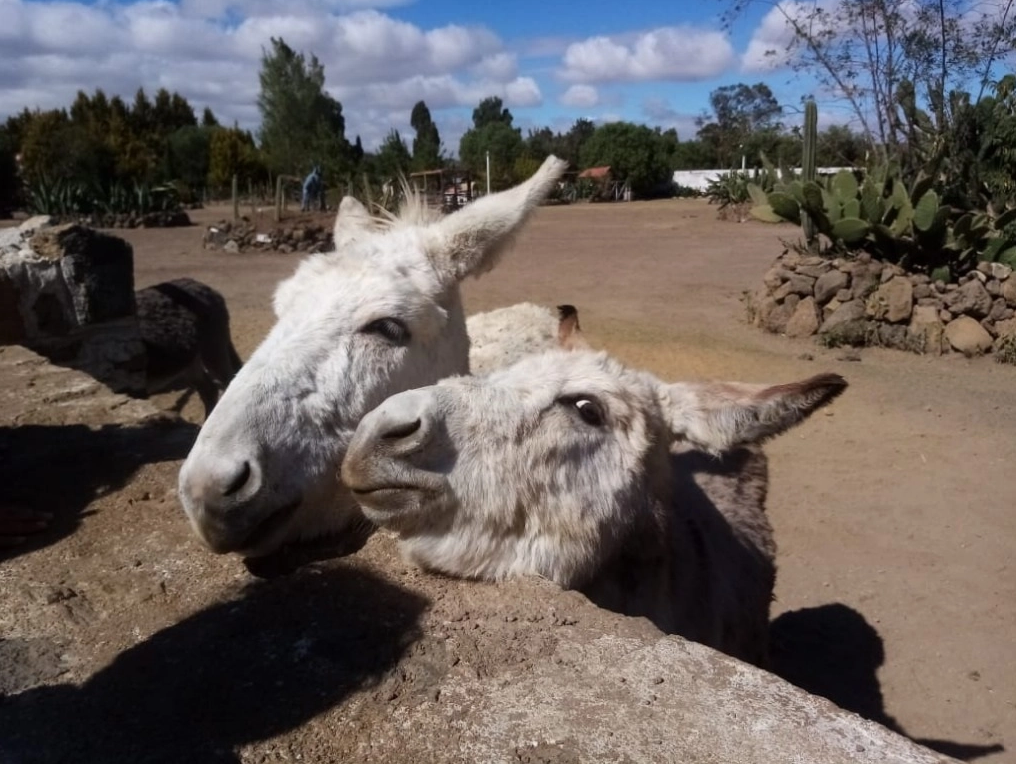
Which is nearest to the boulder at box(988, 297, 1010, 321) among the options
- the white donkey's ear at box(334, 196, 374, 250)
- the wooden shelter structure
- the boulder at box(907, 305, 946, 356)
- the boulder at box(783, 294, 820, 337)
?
the boulder at box(907, 305, 946, 356)

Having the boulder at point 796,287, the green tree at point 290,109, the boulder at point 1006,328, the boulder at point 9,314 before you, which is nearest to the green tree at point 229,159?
the green tree at point 290,109

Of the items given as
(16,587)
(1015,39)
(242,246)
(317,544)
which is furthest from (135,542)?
(242,246)

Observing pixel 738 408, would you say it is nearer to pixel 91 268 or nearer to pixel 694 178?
pixel 91 268

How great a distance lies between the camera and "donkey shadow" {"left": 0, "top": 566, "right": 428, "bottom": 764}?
176 cm

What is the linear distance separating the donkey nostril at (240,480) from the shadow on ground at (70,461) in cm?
123

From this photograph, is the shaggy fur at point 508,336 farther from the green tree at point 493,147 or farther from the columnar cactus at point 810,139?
the green tree at point 493,147

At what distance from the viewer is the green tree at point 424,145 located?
44.8m

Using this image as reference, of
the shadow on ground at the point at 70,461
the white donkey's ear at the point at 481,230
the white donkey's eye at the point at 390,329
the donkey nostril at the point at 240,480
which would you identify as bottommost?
the shadow on ground at the point at 70,461

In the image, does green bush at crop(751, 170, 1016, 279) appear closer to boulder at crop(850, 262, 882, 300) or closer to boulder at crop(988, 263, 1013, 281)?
boulder at crop(988, 263, 1013, 281)

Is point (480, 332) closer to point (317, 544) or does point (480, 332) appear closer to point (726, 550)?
point (726, 550)

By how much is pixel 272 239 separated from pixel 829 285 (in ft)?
53.4

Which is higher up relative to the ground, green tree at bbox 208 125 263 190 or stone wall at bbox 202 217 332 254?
green tree at bbox 208 125 263 190

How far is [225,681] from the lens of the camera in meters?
1.98

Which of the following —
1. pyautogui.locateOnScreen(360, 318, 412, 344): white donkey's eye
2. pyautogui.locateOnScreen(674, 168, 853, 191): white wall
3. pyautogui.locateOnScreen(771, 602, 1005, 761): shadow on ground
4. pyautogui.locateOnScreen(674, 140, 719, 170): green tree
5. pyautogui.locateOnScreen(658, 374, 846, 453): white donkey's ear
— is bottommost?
pyautogui.locateOnScreen(771, 602, 1005, 761): shadow on ground
